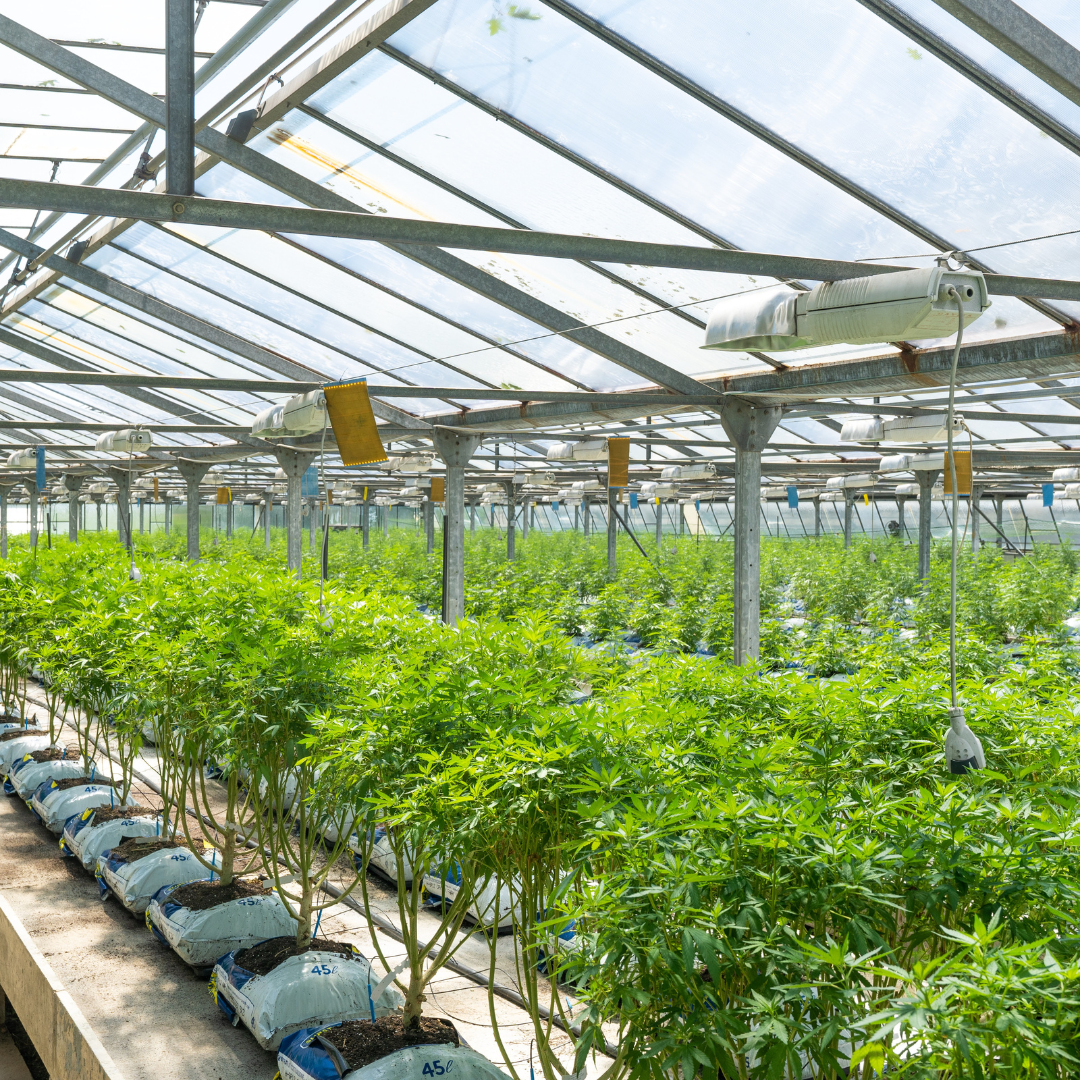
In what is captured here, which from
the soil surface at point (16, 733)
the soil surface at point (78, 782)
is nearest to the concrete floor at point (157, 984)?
the soil surface at point (78, 782)

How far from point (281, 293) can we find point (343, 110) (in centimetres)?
273

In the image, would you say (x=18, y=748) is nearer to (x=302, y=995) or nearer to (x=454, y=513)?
(x=454, y=513)

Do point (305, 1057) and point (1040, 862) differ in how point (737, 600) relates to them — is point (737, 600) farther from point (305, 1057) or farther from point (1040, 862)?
point (1040, 862)

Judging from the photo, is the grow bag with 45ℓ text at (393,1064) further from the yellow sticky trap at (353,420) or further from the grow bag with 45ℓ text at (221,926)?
the yellow sticky trap at (353,420)

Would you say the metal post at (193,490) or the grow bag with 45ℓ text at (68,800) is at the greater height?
the metal post at (193,490)

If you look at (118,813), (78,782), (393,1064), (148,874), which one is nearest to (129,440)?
(78,782)

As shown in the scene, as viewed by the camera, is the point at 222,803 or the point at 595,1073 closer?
the point at 595,1073

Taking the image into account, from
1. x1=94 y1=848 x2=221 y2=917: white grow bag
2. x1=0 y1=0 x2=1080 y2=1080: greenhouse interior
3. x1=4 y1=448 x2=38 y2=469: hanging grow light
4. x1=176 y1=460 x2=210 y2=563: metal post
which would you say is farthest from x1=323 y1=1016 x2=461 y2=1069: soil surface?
x1=176 y1=460 x2=210 y2=563: metal post

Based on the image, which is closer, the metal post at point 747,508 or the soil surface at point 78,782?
the metal post at point 747,508

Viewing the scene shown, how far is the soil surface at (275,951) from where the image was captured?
16.6ft

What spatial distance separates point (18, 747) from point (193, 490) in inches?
311

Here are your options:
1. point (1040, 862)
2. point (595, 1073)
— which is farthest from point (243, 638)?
point (1040, 862)

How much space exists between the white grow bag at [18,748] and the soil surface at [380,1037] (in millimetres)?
5915

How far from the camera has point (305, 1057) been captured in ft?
13.7
